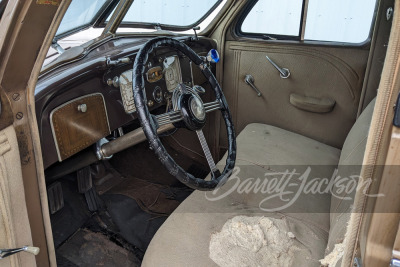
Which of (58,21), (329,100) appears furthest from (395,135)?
(329,100)

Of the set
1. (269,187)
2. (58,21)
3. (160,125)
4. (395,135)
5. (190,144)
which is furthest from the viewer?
(190,144)

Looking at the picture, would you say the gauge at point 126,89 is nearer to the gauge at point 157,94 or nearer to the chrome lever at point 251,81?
the gauge at point 157,94

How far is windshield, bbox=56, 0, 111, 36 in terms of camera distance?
1.79 m

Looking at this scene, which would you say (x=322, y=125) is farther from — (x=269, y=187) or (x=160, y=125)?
(x=160, y=125)

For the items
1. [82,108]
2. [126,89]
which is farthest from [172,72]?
[82,108]

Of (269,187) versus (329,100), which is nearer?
(269,187)

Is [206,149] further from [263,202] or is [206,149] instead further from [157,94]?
[157,94]

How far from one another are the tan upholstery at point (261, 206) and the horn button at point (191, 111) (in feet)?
1.14

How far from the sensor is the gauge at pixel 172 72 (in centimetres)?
178

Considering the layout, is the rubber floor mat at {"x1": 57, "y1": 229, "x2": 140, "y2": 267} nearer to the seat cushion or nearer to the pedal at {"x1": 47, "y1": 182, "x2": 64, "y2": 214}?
the pedal at {"x1": 47, "y1": 182, "x2": 64, "y2": 214}

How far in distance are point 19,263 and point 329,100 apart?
5.82ft

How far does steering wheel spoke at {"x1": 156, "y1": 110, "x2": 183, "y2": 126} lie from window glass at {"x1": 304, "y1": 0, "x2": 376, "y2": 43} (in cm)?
120

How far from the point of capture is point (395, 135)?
612mm

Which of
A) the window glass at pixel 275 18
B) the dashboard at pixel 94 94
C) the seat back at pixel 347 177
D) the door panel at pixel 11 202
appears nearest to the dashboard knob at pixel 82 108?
the dashboard at pixel 94 94
